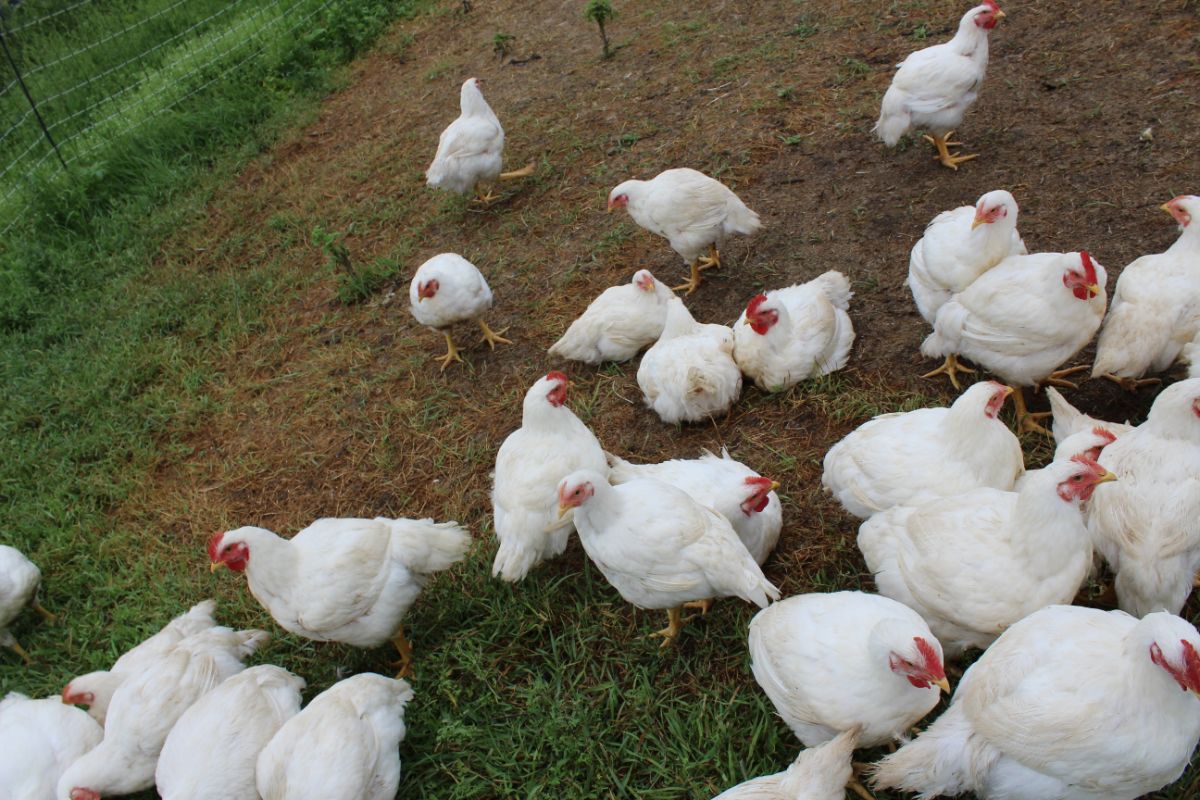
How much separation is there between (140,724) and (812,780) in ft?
8.80

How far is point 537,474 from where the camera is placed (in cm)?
348

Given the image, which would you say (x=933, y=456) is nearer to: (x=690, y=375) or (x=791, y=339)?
(x=791, y=339)

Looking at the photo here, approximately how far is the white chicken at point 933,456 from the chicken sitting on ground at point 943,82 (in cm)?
264

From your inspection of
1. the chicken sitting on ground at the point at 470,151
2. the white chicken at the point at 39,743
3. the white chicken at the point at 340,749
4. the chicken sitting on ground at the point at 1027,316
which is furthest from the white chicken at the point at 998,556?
the chicken sitting on ground at the point at 470,151

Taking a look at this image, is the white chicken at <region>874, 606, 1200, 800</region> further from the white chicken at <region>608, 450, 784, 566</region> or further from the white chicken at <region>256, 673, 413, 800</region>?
the white chicken at <region>256, 673, 413, 800</region>

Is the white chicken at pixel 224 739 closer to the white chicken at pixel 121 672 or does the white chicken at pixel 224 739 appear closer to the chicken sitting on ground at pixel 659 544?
the white chicken at pixel 121 672

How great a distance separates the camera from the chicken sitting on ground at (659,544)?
292 centimetres

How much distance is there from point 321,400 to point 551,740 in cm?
302

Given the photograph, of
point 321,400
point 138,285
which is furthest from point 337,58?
point 321,400

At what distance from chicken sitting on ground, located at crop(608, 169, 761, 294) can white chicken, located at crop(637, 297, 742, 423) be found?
798 millimetres

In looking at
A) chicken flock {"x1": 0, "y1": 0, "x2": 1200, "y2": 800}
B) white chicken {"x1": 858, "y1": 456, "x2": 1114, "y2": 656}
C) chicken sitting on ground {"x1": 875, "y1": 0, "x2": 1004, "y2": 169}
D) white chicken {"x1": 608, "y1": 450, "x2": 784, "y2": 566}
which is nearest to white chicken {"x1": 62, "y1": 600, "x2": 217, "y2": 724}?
chicken flock {"x1": 0, "y1": 0, "x2": 1200, "y2": 800}

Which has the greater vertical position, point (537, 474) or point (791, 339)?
point (537, 474)

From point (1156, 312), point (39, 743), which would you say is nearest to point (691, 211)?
point (1156, 312)

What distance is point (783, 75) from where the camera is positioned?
21.7ft
